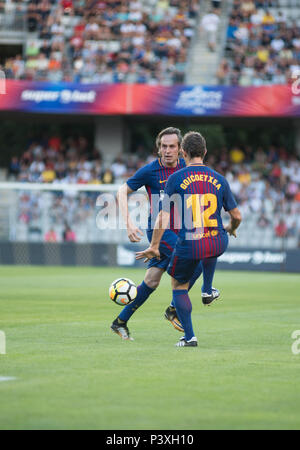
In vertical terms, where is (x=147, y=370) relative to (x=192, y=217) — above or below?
below

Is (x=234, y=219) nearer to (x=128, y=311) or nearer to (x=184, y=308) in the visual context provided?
Result: (x=184, y=308)

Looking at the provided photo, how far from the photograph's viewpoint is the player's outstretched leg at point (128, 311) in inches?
374

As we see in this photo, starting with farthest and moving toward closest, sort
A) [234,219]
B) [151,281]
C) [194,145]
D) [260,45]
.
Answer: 1. [260,45]
2. [151,281]
3. [234,219]
4. [194,145]

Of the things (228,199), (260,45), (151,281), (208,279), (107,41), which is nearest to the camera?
(228,199)

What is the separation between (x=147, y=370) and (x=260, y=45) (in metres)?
27.6

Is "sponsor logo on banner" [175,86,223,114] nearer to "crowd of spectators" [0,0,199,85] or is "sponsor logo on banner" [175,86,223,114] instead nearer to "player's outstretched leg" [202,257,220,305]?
"crowd of spectators" [0,0,199,85]

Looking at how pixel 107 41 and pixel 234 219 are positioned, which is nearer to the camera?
pixel 234 219

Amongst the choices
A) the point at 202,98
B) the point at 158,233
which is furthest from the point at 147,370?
the point at 202,98

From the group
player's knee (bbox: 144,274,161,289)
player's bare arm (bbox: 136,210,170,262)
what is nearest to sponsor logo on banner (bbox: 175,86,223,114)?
player's knee (bbox: 144,274,161,289)

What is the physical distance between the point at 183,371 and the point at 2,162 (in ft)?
113

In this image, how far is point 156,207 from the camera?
9836 millimetres

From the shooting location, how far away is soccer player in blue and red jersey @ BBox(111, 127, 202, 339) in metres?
9.49

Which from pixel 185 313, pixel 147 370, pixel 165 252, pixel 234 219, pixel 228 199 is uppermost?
pixel 228 199

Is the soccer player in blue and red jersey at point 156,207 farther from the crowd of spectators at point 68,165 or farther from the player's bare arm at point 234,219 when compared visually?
the crowd of spectators at point 68,165
